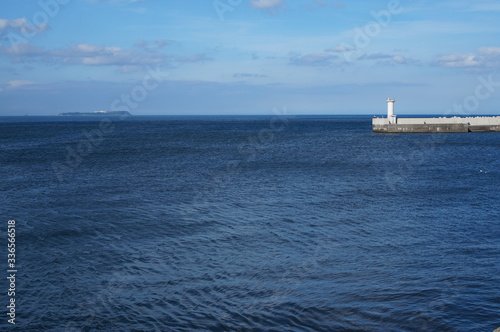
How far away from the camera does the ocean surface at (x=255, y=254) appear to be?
1397cm

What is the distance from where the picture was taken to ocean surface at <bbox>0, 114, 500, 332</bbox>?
1397cm

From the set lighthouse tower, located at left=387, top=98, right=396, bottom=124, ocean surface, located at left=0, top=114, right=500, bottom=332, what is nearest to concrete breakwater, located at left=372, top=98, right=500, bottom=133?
lighthouse tower, located at left=387, top=98, right=396, bottom=124

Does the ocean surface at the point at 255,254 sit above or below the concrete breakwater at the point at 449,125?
below

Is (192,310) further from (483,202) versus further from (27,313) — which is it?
(483,202)

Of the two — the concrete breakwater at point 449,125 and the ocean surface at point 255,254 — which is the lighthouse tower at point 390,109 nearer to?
the concrete breakwater at point 449,125

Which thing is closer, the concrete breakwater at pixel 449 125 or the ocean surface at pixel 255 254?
the ocean surface at pixel 255 254

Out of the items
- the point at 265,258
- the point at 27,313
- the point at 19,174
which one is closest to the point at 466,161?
the point at 265,258

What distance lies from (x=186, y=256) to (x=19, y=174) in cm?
3143

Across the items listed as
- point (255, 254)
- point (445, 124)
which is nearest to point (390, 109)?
point (445, 124)

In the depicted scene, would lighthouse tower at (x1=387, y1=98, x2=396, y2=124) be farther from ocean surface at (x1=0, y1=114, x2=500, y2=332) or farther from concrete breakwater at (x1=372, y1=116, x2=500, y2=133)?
ocean surface at (x1=0, y1=114, x2=500, y2=332)

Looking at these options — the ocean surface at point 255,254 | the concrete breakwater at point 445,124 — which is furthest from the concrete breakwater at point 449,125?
the ocean surface at point 255,254

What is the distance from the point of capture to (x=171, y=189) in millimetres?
36469

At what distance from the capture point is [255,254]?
64.6 ft

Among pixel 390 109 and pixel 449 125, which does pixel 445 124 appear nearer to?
pixel 449 125
